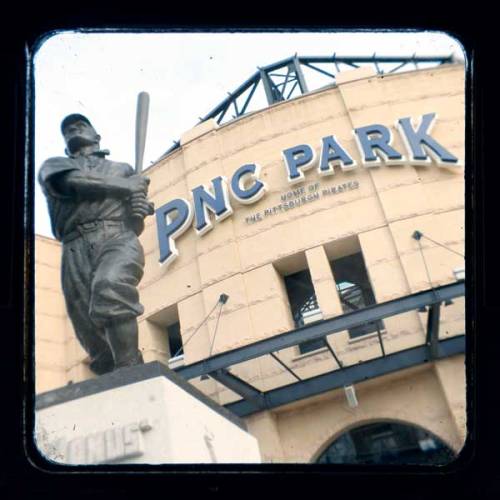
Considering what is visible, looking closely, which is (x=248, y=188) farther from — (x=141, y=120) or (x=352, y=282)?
(x=141, y=120)

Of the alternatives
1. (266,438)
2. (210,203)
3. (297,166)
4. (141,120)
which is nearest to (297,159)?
(297,166)

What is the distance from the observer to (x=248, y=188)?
305cm

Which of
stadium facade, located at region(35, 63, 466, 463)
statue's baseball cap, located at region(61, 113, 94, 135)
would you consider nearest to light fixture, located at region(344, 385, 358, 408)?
stadium facade, located at region(35, 63, 466, 463)

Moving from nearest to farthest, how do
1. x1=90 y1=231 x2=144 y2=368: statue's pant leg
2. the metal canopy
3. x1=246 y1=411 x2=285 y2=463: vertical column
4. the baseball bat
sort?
x1=246 y1=411 x2=285 y2=463: vertical column, the baseball bat, x1=90 y1=231 x2=144 y2=368: statue's pant leg, the metal canopy

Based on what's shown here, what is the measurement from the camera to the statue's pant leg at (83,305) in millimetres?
2052

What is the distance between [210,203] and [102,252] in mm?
727

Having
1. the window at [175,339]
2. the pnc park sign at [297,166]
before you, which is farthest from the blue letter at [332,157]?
the window at [175,339]

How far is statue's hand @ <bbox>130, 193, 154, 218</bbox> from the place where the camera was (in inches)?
83.0

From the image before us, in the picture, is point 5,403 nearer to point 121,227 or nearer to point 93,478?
point 93,478

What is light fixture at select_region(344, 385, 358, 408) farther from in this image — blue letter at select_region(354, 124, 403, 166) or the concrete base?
blue letter at select_region(354, 124, 403, 166)

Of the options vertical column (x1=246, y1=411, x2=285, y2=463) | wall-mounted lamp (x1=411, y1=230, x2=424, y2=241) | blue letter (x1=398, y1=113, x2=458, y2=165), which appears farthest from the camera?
wall-mounted lamp (x1=411, y1=230, x2=424, y2=241)

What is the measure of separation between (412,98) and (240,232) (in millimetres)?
1444
